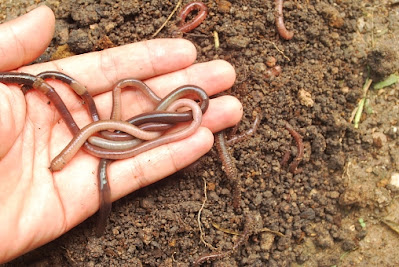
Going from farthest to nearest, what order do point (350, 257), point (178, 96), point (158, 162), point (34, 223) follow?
point (350, 257), point (178, 96), point (158, 162), point (34, 223)

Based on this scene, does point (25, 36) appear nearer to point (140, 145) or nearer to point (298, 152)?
point (140, 145)

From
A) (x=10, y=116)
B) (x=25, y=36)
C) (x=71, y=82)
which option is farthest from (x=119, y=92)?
(x=10, y=116)

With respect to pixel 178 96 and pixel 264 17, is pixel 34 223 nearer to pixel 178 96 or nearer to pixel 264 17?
pixel 178 96

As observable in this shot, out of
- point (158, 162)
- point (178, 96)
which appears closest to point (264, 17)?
point (178, 96)

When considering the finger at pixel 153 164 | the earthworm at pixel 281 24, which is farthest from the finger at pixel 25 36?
the earthworm at pixel 281 24

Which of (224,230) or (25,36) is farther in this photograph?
(224,230)

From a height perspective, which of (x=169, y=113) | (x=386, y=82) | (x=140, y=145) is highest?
(x=169, y=113)
